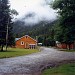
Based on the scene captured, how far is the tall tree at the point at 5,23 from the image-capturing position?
5397 cm

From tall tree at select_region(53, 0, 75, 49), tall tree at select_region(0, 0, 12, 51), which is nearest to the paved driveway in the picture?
tall tree at select_region(53, 0, 75, 49)

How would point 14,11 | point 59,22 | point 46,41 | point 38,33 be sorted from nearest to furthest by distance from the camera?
point 59,22
point 14,11
point 46,41
point 38,33

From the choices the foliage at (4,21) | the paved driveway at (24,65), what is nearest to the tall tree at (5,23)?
the foliage at (4,21)

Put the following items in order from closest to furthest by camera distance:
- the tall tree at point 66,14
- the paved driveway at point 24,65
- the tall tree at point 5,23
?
1. the paved driveway at point 24,65
2. the tall tree at point 66,14
3. the tall tree at point 5,23

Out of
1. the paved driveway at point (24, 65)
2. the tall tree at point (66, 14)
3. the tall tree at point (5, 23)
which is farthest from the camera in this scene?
the tall tree at point (5, 23)

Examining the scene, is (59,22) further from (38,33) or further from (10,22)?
(38,33)

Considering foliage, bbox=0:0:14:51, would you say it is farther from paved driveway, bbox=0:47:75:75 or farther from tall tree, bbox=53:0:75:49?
paved driveway, bbox=0:47:75:75

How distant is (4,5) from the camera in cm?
5681

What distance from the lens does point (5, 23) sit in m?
55.4

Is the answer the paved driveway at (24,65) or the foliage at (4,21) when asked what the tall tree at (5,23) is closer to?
the foliage at (4,21)

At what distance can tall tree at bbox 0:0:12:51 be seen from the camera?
53969 millimetres

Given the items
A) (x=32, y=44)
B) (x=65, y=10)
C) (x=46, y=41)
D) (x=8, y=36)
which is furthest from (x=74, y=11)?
(x=46, y=41)

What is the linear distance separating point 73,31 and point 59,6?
337 centimetres

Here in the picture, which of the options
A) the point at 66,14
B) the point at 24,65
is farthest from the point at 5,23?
the point at 24,65
